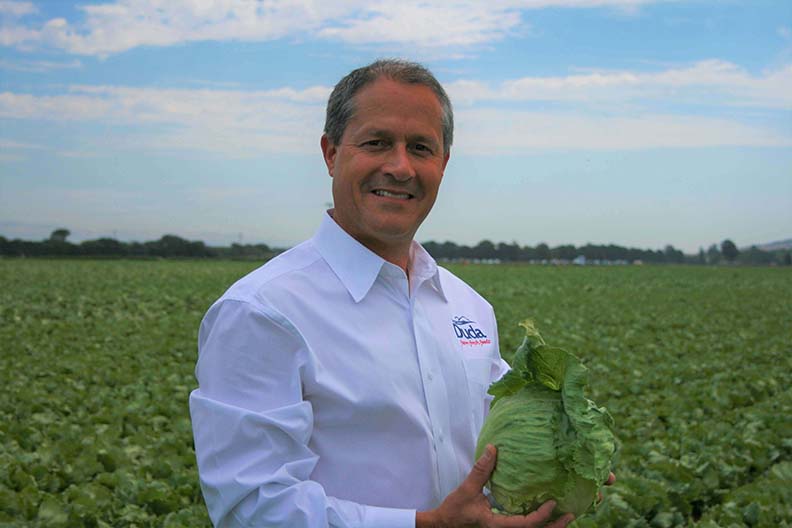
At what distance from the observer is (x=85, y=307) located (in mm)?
21156

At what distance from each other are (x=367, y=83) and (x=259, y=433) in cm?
111

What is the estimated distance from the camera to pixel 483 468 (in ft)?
7.16

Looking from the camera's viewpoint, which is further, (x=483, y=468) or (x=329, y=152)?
(x=329, y=152)

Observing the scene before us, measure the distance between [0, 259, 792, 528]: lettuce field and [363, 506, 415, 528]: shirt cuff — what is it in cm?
329

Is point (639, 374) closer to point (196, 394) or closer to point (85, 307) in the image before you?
point (196, 394)

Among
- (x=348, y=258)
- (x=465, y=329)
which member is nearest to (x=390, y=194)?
(x=348, y=258)

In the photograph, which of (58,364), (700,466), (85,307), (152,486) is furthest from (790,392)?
(85,307)

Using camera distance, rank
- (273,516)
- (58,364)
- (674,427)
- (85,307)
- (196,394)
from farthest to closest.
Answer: (85,307) → (58,364) → (674,427) → (196,394) → (273,516)

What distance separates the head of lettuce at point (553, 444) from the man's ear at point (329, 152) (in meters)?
0.87

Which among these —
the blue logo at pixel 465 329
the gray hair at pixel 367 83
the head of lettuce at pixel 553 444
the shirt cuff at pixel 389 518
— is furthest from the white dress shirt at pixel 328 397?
the gray hair at pixel 367 83

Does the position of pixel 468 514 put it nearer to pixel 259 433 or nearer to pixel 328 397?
pixel 328 397

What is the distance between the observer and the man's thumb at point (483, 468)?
7.03 feet

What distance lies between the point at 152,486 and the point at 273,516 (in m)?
4.01

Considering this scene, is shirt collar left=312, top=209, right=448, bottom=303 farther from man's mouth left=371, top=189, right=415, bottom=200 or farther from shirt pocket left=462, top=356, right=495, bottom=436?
shirt pocket left=462, top=356, right=495, bottom=436
